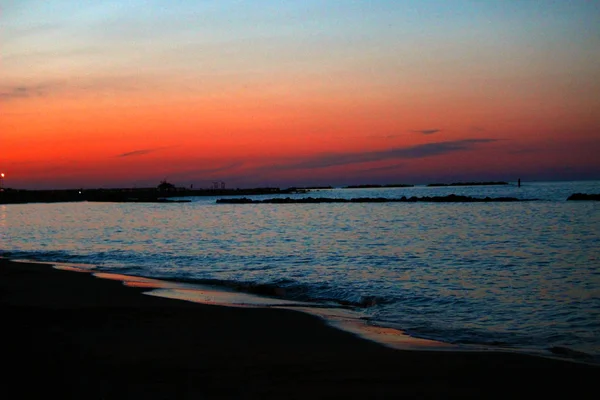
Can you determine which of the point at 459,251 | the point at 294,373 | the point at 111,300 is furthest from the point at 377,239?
the point at 294,373

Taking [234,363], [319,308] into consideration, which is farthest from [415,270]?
[234,363]

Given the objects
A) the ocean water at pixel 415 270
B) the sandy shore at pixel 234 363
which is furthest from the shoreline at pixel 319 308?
the sandy shore at pixel 234 363

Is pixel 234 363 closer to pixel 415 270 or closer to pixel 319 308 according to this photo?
pixel 319 308

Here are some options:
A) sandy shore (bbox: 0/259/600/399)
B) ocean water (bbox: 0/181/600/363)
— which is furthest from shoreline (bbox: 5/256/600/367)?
sandy shore (bbox: 0/259/600/399)

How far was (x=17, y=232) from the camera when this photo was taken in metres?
41.3

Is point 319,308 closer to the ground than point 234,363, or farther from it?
closer to the ground

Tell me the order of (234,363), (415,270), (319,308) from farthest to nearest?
1. (415,270)
2. (319,308)
3. (234,363)

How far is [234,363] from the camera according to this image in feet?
26.2

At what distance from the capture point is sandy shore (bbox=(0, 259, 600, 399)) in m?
6.78

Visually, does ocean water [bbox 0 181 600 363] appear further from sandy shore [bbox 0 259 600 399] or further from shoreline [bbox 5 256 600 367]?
sandy shore [bbox 0 259 600 399]

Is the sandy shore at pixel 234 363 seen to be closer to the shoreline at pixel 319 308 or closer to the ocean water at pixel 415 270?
the shoreline at pixel 319 308

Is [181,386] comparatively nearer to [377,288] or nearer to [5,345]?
[5,345]

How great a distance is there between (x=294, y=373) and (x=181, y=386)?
59.7 inches

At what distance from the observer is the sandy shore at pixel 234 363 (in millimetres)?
6777
